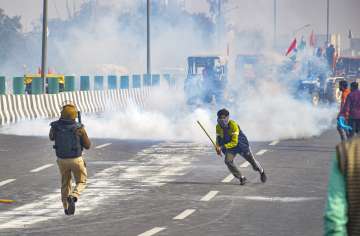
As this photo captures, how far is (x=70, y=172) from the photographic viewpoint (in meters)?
14.5

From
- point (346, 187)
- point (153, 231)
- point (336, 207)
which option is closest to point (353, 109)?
point (153, 231)

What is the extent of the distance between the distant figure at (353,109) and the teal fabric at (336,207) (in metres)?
17.3

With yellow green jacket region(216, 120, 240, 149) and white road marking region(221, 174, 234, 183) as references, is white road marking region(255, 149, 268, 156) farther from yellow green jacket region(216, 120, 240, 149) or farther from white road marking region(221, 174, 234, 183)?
yellow green jacket region(216, 120, 240, 149)

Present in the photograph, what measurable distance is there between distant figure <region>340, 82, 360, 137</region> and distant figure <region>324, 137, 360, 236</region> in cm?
1723

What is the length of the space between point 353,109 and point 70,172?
9731 millimetres

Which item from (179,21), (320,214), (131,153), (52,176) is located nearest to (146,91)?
(131,153)

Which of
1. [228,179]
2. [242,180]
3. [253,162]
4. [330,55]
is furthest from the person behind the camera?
[330,55]

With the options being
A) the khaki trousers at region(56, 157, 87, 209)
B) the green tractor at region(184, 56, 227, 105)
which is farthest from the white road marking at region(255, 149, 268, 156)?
the green tractor at region(184, 56, 227, 105)

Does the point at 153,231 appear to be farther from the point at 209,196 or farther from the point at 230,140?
the point at 230,140

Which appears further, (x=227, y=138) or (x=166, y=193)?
(x=227, y=138)

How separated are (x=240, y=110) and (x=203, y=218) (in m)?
22.7

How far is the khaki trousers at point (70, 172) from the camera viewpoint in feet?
46.9

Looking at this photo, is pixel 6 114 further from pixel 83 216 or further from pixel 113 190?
pixel 83 216

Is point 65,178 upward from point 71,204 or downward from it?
upward
